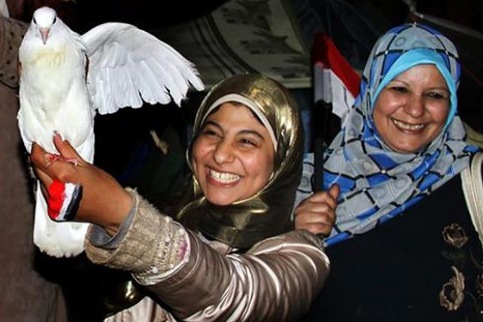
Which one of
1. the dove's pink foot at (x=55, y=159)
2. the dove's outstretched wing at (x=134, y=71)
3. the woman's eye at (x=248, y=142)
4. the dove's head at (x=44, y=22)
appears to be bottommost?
the woman's eye at (x=248, y=142)

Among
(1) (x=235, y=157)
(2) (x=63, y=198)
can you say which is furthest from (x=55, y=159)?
(1) (x=235, y=157)

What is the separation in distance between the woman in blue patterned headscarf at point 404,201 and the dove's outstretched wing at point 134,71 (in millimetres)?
564

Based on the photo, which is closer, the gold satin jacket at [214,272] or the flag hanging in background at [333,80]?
the gold satin jacket at [214,272]

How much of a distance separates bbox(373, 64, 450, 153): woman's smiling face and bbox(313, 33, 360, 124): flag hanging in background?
42 centimetres

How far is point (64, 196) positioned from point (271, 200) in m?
0.93

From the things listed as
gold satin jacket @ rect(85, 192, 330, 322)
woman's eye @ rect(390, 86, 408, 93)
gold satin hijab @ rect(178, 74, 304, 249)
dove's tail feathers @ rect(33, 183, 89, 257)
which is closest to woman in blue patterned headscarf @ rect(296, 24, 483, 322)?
woman's eye @ rect(390, 86, 408, 93)

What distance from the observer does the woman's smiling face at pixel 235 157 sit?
10.3 ft

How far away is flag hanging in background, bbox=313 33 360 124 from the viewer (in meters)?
4.12

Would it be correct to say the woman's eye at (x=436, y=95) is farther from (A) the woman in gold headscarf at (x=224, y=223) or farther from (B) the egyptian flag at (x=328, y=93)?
(A) the woman in gold headscarf at (x=224, y=223)

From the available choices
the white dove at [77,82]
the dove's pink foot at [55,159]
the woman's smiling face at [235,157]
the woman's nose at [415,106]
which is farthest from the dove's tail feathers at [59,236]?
the woman's nose at [415,106]

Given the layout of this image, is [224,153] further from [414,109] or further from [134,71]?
[414,109]

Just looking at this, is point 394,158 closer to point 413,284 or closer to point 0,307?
point 413,284

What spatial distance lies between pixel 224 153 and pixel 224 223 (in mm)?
191

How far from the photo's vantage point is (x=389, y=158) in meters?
3.67
